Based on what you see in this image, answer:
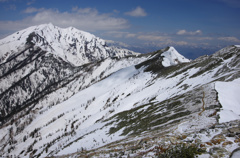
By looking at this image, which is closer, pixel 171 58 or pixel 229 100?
pixel 229 100

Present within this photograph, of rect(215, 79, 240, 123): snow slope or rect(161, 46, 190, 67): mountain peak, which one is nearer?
rect(215, 79, 240, 123): snow slope

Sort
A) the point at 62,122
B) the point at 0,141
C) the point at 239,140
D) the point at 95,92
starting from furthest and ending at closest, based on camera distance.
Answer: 1. the point at 0,141
2. the point at 95,92
3. the point at 62,122
4. the point at 239,140

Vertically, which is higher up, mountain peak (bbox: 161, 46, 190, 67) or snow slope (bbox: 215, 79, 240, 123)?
mountain peak (bbox: 161, 46, 190, 67)

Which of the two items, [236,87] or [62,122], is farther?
[62,122]

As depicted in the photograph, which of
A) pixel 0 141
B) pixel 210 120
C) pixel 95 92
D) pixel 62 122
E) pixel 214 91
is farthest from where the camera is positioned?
pixel 0 141

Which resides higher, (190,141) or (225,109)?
(225,109)

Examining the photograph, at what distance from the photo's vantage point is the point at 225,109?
70.4 ft

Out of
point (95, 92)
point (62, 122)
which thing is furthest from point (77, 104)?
point (62, 122)

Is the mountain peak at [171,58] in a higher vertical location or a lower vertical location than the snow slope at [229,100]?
higher

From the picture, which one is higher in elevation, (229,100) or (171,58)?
(171,58)

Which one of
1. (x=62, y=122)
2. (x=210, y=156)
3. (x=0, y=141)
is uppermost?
(x=210, y=156)

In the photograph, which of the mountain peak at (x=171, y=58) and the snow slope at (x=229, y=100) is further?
the mountain peak at (x=171, y=58)

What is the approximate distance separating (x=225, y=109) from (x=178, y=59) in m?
156

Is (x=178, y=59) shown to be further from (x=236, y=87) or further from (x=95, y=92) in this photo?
(x=236, y=87)
